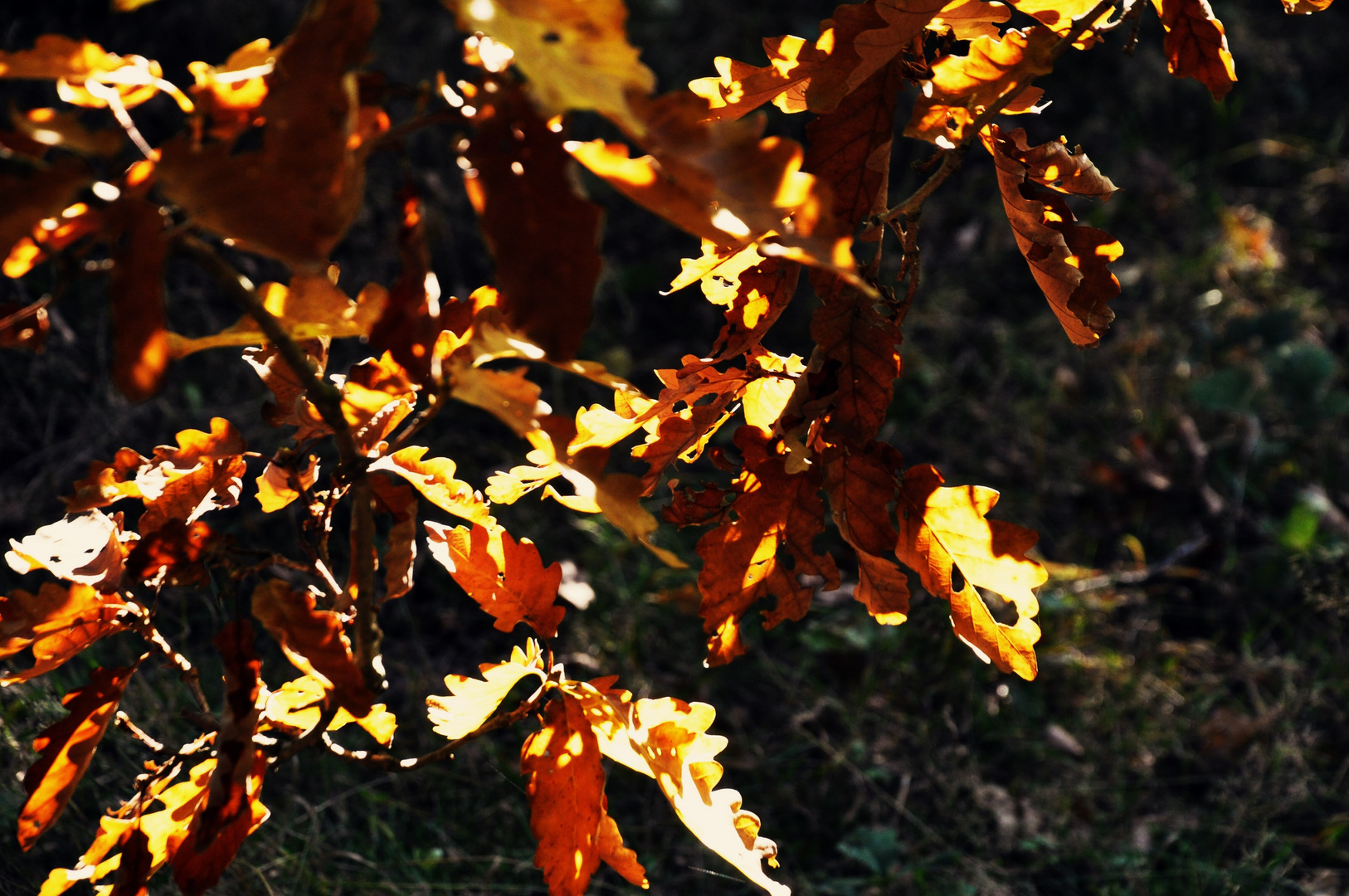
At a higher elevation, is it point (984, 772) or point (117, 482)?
point (117, 482)

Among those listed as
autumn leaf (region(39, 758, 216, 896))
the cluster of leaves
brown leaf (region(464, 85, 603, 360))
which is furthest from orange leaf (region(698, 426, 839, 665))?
autumn leaf (region(39, 758, 216, 896))

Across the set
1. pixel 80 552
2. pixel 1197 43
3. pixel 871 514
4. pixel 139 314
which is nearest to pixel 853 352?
pixel 871 514

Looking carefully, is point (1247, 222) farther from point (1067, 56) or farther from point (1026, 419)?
point (1026, 419)

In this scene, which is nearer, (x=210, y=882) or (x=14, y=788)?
(x=210, y=882)

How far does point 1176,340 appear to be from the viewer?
2.98 metres

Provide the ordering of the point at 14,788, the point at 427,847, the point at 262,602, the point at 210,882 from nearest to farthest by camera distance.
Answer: the point at 262,602 → the point at 210,882 → the point at 14,788 → the point at 427,847

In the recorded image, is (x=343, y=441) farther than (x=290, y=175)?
Yes

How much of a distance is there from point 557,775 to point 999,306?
2.56m

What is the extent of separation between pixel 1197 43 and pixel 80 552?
44.1 inches

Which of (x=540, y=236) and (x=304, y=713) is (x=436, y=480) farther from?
(x=540, y=236)

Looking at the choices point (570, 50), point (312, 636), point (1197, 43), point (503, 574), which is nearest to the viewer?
point (570, 50)

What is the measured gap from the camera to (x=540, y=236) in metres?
0.59

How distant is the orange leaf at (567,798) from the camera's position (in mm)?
936

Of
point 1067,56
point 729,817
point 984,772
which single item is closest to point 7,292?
A: point 729,817
